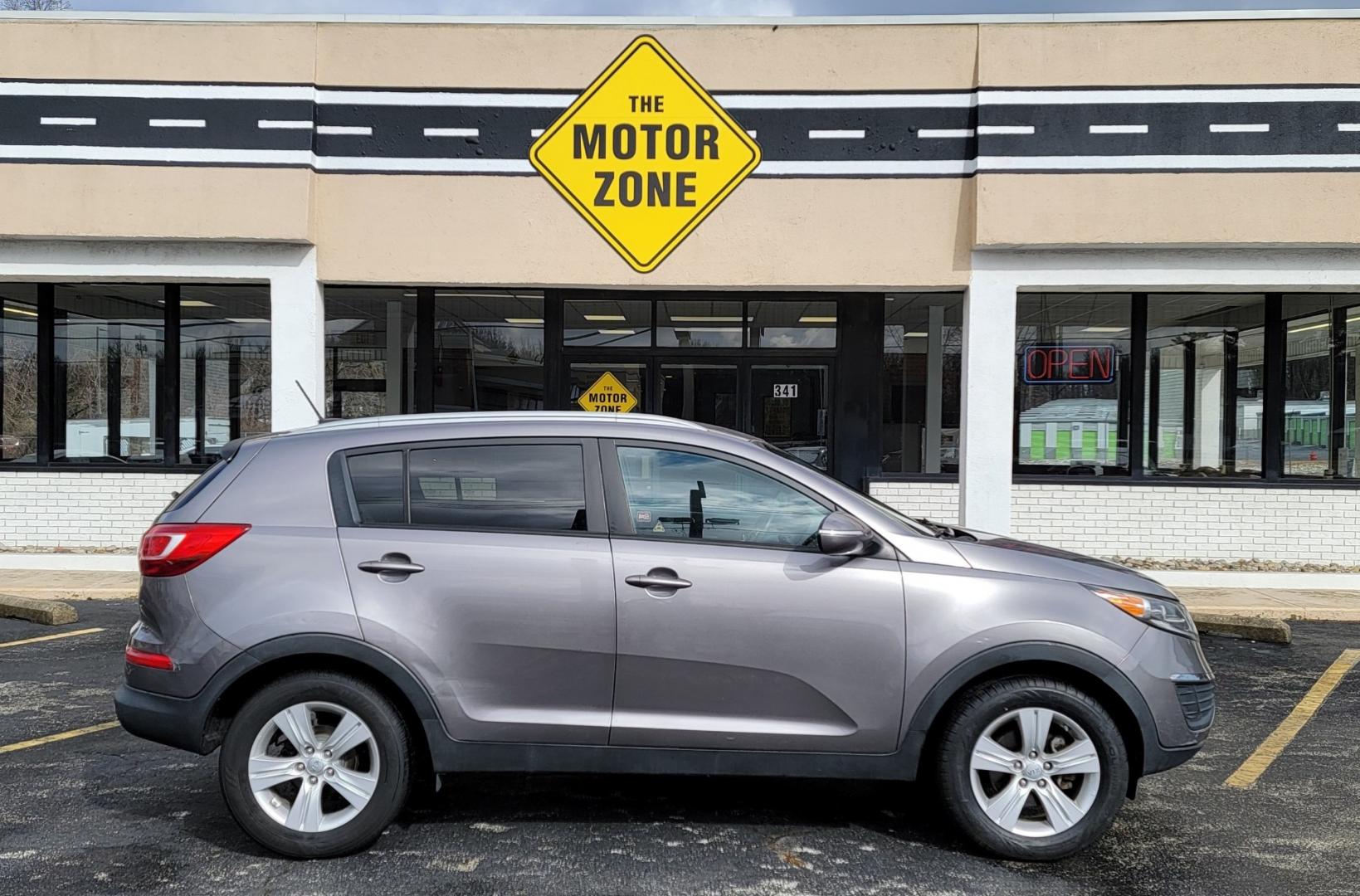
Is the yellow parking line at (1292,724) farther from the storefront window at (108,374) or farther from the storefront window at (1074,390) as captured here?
the storefront window at (108,374)

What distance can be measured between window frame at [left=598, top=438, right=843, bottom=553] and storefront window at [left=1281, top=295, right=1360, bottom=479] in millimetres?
10139

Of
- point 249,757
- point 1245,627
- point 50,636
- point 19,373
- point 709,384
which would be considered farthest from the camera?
point 19,373

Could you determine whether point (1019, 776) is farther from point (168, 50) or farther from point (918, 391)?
point (168, 50)

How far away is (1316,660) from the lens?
7492 mm

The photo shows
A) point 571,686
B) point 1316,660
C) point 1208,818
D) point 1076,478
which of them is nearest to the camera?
point 571,686

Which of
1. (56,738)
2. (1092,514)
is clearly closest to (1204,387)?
(1092,514)

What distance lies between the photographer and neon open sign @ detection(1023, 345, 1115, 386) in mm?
11844

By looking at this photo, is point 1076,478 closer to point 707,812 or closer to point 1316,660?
point 1316,660

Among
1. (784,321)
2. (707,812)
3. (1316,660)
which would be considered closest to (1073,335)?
(784,321)

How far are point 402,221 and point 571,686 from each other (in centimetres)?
814

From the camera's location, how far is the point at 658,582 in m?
3.84

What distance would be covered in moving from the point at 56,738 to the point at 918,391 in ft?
30.6

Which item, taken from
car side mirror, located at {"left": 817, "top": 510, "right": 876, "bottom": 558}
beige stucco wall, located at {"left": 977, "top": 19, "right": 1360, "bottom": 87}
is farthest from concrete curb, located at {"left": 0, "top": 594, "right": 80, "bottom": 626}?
beige stucco wall, located at {"left": 977, "top": 19, "right": 1360, "bottom": 87}

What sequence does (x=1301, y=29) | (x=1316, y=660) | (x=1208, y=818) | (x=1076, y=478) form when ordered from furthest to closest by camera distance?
(x=1076, y=478)
(x=1301, y=29)
(x=1316, y=660)
(x=1208, y=818)
